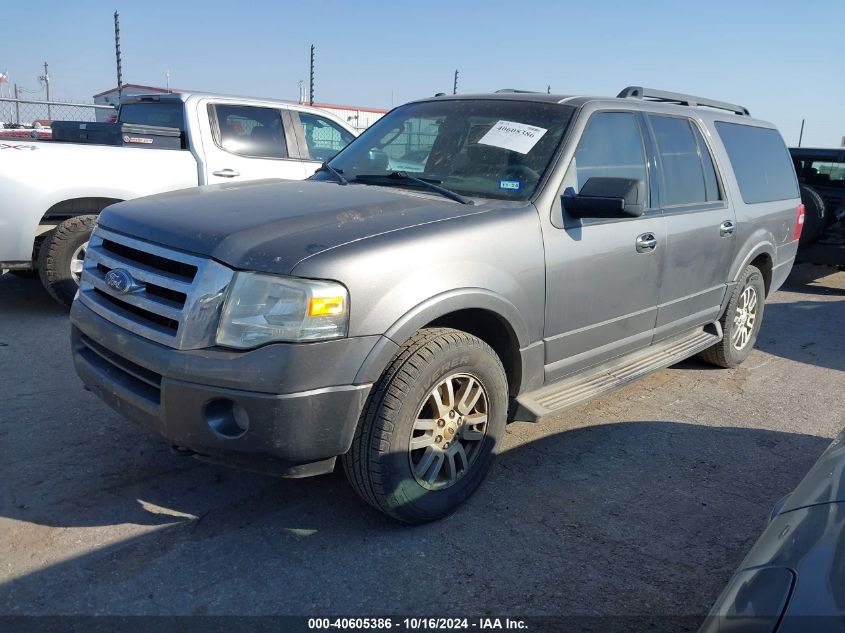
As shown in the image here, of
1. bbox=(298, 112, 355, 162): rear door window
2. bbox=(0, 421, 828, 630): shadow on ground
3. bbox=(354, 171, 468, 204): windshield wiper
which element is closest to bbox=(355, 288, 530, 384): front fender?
bbox=(354, 171, 468, 204): windshield wiper

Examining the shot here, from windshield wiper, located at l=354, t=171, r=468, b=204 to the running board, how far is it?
103cm

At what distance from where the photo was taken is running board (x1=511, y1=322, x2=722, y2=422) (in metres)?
3.39

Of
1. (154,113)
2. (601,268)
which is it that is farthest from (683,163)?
(154,113)

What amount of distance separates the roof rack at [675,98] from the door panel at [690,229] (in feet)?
1.09

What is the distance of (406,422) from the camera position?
2.78m

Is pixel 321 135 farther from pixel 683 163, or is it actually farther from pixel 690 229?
pixel 690 229

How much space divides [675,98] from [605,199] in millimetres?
2174

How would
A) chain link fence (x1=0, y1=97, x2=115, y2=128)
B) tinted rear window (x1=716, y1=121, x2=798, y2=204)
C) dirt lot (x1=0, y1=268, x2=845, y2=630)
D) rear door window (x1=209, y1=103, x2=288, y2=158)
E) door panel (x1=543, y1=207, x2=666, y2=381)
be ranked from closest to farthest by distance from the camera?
dirt lot (x1=0, y1=268, x2=845, y2=630) < door panel (x1=543, y1=207, x2=666, y2=381) < tinted rear window (x1=716, y1=121, x2=798, y2=204) < rear door window (x1=209, y1=103, x2=288, y2=158) < chain link fence (x1=0, y1=97, x2=115, y2=128)

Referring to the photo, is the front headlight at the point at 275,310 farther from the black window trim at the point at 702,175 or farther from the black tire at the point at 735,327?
the black tire at the point at 735,327

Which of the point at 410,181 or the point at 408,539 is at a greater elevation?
the point at 410,181

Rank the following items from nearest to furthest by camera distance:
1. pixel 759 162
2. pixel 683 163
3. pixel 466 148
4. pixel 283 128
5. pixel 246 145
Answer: pixel 466 148
pixel 683 163
pixel 759 162
pixel 246 145
pixel 283 128

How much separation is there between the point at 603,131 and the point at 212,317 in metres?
2.40

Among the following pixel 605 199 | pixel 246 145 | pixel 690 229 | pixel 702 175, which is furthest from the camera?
pixel 246 145

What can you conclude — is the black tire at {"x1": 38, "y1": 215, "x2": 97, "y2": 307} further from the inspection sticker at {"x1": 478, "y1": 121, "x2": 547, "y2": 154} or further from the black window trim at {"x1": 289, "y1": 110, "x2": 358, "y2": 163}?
the inspection sticker at {"x1": 478, "y1": 121, "x2": 547, "y2": 154}
